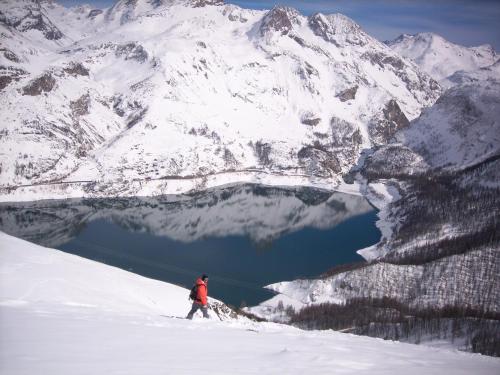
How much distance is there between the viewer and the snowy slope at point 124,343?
1109cm

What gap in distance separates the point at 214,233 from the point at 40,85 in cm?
10689

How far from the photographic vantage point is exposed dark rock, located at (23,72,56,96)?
18288 cm

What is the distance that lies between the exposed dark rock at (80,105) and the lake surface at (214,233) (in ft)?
161

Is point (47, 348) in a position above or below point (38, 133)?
below

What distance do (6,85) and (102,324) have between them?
7626 inches

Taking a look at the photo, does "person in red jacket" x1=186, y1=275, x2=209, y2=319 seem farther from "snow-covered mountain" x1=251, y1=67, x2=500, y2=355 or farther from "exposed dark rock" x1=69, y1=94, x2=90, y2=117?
"exposed dark rock" x1=69, y1=94, x2=90, y2=117

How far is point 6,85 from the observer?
181250mm

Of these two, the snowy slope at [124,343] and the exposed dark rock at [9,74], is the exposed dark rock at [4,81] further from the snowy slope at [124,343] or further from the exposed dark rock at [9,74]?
the snowy slope at [124,343]

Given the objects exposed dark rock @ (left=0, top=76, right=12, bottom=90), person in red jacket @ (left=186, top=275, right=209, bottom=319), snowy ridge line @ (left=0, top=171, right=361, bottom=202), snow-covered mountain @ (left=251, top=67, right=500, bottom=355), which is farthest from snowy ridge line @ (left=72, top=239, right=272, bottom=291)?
exposed dark rock @ (left=0, top=76, right=12, bottom=90)

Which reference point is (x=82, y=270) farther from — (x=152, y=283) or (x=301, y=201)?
(x=301, y=201)

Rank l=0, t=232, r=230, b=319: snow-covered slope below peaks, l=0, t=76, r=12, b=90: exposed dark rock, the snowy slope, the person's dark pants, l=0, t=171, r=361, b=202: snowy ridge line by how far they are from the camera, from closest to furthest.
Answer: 1. the snowy slope
2. l=0, t=232, r=230, b=319: snow-covered slope below peaks
3. the person's dark pants
4. l=0, t=171, r=361, b=202: snowy ridge line
5. l=0, t=76, r=12, b=90: exposed dark rock

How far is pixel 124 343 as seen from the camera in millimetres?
13750

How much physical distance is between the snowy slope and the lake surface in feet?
211

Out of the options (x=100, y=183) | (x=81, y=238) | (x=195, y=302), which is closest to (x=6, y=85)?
(x=100, y=183)
